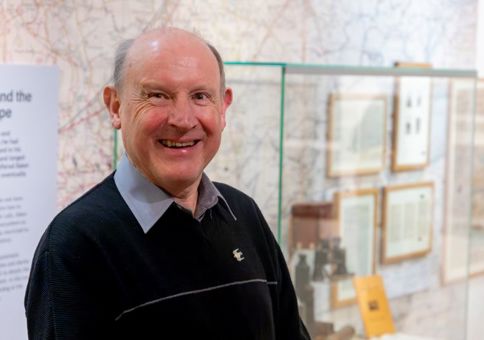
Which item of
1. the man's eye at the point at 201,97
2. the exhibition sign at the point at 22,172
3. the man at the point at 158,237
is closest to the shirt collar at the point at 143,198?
the man at the point at 158,237

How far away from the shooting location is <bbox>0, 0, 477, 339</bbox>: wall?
302 cm

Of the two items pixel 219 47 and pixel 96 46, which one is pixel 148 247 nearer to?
pixel 96 46

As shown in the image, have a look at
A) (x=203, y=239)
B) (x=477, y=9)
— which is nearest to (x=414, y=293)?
(x=477, y=9)

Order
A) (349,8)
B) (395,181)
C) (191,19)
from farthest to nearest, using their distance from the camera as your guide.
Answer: (349,8)
(395,181)
(191,19)

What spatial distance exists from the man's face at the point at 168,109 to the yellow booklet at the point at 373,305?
5.61 ft

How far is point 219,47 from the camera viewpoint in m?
3.47

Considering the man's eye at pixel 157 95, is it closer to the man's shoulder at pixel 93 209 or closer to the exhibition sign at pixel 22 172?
the man's shoulder at pixel 93 209

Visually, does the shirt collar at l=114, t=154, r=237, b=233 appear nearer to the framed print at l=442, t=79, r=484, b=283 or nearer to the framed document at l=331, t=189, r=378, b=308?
the framed document at l=331, t=189, r=378, b=308

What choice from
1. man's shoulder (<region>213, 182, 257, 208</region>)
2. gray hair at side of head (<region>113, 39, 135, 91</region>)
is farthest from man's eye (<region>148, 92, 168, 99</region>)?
man's shoulder (<region>213, 182, 257, 208</region>)

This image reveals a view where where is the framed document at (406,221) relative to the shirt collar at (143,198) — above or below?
below

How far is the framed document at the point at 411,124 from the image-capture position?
3.62 meters

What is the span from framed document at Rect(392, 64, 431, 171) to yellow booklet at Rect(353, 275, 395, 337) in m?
0.47

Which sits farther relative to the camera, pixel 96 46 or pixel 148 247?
pixel 96 46

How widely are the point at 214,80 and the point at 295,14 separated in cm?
184
